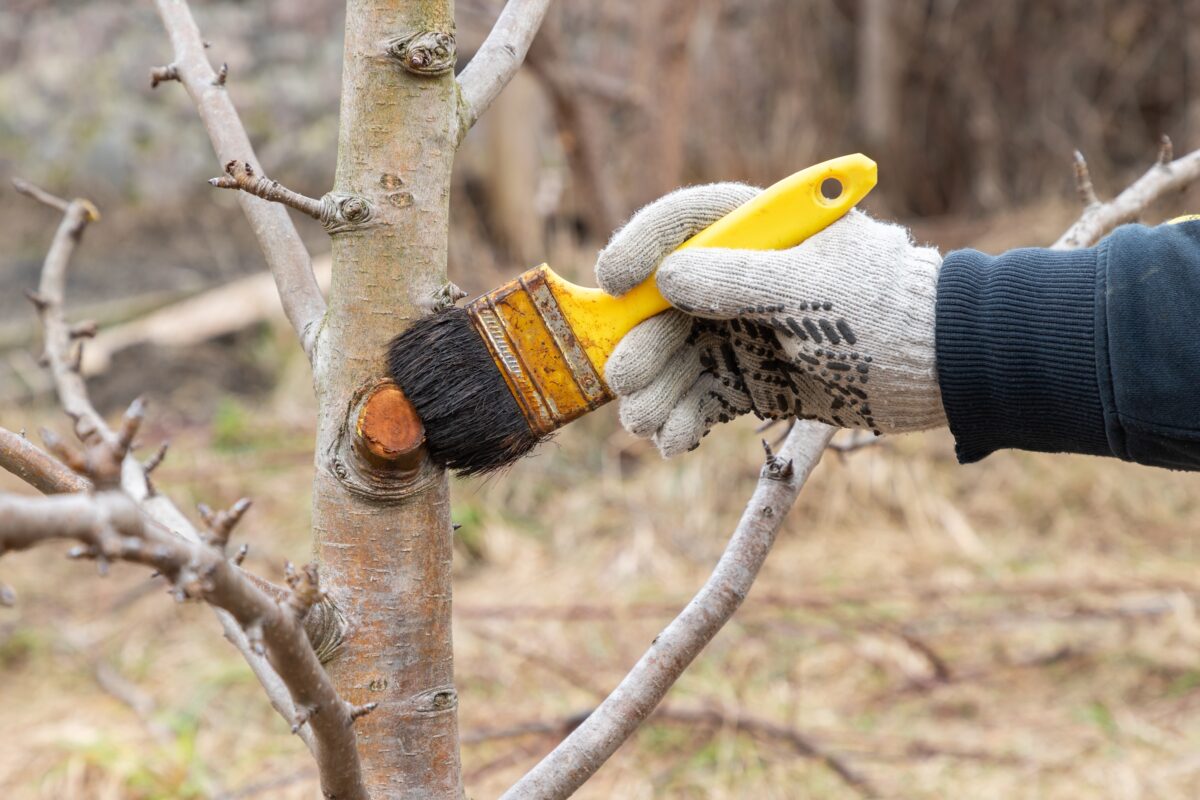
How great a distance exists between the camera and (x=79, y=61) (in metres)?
5.61

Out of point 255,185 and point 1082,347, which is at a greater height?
point 255,185

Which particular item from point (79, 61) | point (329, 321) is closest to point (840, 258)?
point (329, 321)

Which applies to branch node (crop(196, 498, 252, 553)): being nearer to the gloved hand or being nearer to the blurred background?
the gloved hand

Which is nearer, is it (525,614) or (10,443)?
(10,443)

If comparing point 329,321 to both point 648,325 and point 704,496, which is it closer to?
point 648,325

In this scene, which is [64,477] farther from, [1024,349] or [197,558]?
[1024,349]

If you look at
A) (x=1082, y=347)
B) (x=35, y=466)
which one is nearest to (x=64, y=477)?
(x=35, y=466)

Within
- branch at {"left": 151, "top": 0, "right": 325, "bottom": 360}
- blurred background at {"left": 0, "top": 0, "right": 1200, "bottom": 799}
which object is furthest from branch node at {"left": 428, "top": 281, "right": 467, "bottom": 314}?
blurred background at {"left": 0, "top": 0, "right": 1200, "bottom": 799}

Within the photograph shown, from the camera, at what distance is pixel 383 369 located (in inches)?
39.4

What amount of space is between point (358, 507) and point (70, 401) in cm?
42

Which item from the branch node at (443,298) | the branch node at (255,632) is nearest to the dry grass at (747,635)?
the branch node at (443,298)

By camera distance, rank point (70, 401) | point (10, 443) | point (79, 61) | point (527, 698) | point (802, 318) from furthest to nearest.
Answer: point (79, 61) < point (527, 698) < point (70, 401) < point (802, 318) < point (10, 443)

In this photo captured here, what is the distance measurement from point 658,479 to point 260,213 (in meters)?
2.56

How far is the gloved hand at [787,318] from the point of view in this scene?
3.44 feet
